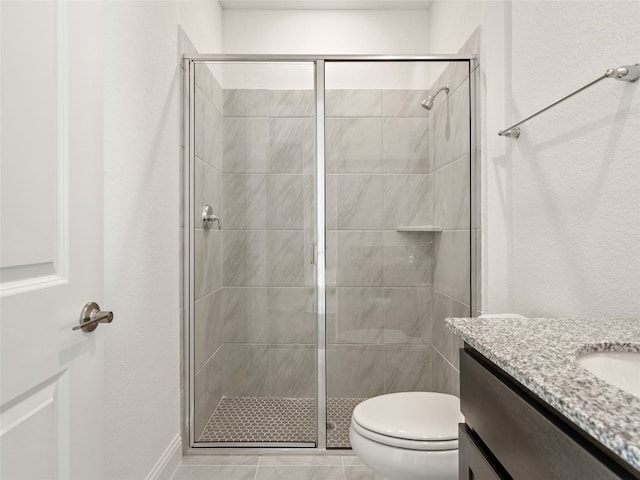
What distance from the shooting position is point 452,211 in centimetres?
200

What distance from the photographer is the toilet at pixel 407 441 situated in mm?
1281

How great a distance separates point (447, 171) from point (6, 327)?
1.81m

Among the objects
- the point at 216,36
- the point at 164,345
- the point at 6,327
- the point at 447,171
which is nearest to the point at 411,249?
the point at 447,171

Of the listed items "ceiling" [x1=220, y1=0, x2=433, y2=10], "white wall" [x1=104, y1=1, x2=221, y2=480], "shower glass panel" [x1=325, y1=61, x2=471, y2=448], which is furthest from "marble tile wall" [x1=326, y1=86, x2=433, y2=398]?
"ceiling" [x1=220, y1=0, x2=433, y2=10]

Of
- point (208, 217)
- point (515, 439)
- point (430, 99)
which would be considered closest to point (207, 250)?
point (208, 217)

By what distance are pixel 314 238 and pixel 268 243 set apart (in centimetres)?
23

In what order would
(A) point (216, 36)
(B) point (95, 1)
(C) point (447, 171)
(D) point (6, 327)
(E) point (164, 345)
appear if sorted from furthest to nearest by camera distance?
→ (A) point (216, 36), (C) point (447, 171), (E) point (164, 345), (B) point (95, 1), (D) point (6, 327)

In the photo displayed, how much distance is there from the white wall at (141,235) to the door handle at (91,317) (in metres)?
0.30

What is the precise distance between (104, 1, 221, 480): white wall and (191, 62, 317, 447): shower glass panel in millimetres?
165

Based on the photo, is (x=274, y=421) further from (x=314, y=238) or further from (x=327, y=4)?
(x=327, y=4)

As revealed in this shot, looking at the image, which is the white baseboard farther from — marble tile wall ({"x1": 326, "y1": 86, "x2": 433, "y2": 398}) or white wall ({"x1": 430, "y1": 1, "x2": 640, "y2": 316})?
white wall ({"x1": 430, "y1": 1, "x2": 640, "y2": 316})

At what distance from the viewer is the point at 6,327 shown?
71 centimetres

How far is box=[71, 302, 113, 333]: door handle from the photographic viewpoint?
3.08 feet

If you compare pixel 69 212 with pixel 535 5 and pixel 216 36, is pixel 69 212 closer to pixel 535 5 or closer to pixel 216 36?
pixel 535 5
